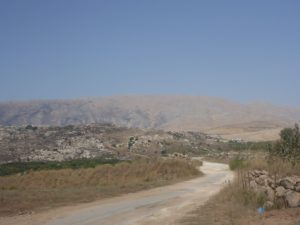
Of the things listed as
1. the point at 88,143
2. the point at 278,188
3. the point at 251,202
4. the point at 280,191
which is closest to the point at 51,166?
the point at 251,202

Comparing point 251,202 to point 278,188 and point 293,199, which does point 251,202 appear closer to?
point 278,188

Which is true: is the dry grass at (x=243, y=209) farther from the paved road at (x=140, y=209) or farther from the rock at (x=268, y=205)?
the paved road at (x=140, y=209)

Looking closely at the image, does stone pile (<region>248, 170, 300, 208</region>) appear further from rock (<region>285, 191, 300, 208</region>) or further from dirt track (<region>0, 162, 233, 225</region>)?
dirt track (<region>0, 162, 233, 225</region>)

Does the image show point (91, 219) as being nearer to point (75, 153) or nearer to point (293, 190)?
point (293, 190)

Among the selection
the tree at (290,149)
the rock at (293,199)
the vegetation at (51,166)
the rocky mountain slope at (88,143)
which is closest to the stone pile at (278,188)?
the rock at (293,199)

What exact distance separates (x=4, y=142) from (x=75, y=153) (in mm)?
17545

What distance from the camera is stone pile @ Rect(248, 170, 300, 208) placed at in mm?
16891

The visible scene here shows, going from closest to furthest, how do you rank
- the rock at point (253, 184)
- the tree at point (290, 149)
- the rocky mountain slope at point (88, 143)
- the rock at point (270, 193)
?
the rock at point (270, 193), the rock at point (253, 184), the tree at point (290, 149), the rocky mountain slope at point (88, 143)

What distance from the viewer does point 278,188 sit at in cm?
1789

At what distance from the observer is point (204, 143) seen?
316 feet

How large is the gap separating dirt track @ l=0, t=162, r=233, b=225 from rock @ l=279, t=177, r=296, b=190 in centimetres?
405

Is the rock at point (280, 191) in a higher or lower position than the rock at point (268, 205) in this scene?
higher

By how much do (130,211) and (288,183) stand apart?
648 cm

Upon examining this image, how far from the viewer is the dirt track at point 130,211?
1727 cm
